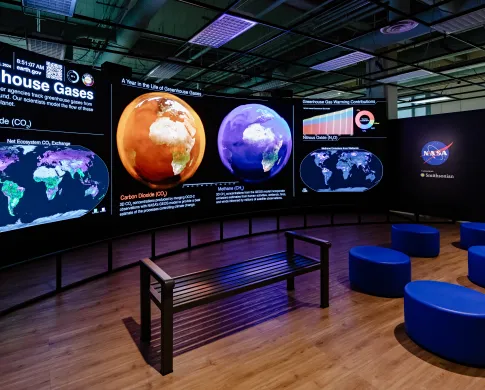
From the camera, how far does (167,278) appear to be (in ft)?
7.68

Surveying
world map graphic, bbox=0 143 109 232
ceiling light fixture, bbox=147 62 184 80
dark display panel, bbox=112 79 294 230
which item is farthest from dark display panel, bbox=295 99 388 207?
world map graphic, bbox=0 143 109 232

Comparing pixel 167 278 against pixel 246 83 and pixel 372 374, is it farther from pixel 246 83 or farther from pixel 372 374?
pixel 246 83

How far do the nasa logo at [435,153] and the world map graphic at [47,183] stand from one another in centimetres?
764

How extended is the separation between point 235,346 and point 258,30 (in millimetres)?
6936

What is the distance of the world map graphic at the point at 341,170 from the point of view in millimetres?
7363

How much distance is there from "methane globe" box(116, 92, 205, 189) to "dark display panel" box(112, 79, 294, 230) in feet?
0.05

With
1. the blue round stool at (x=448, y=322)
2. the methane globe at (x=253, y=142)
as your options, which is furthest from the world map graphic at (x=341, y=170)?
the blue round stool at (x=448, y=322)

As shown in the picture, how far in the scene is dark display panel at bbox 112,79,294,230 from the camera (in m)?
4.60

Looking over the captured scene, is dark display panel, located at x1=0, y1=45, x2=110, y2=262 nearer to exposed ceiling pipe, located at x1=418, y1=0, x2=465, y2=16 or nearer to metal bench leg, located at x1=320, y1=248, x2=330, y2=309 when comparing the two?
metal bench leg, located at x1=320, y1=248, x2=330, y2=309

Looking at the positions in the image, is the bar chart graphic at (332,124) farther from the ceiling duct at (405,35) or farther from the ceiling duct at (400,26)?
the ceiling duct at (400,26)

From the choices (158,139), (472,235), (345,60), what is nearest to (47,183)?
(158,139)

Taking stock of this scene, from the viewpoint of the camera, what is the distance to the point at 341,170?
7.65m

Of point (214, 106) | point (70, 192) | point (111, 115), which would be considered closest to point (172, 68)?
point (214, 106)

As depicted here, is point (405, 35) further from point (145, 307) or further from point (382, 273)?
point (145, 307)
